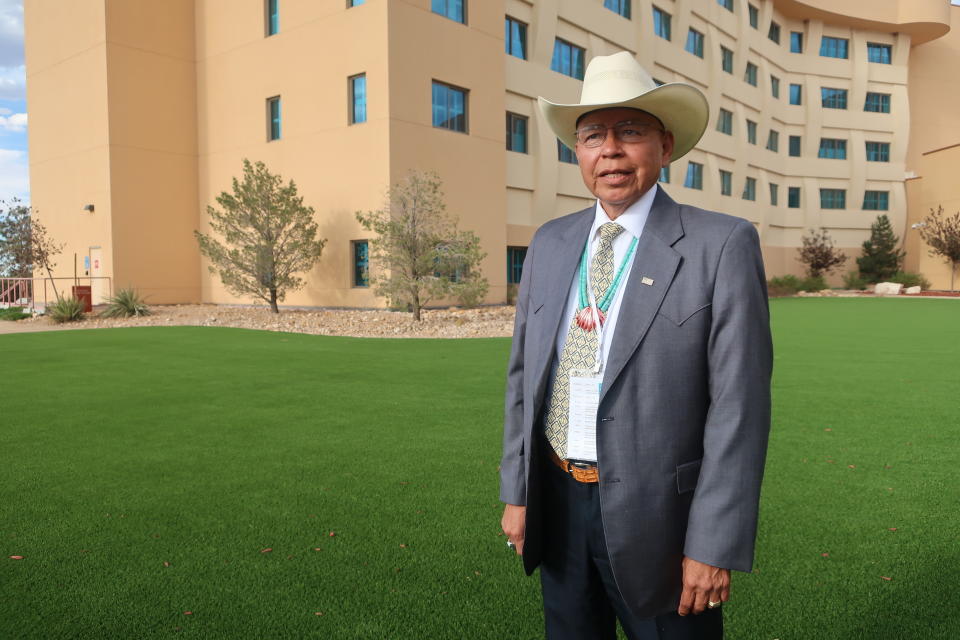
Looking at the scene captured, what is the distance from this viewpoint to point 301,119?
24.5m

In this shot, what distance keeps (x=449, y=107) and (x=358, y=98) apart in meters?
3.20

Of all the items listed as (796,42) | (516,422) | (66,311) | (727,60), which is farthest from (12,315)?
(796,42)

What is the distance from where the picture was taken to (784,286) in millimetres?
42969

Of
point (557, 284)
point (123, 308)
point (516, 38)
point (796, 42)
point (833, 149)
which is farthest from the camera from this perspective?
point (833, 149)

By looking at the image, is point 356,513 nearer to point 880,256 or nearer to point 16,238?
point 16,238

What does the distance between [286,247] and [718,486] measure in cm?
2285

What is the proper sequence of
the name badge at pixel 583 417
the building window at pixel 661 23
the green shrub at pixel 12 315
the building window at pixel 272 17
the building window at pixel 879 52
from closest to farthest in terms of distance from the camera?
the name badge at pixel 583 417 < the green shrub at pixel 12 315 < the building window at pixel 272 17 < the building window at pixel 661 23 < the building window at pixel 879 52

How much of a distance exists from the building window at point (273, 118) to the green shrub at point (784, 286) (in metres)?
31.6

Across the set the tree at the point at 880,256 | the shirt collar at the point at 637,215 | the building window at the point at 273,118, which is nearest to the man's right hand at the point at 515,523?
the shirt collar at the point at 637,215

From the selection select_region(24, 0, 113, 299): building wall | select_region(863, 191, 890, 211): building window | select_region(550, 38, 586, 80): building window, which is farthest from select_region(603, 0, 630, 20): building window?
select_region(863, 191, 890, 211): building window

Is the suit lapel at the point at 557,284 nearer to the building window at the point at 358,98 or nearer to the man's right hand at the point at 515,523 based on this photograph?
the man's right hand at the point at 515,523

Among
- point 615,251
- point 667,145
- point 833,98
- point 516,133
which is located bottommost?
point 615,251

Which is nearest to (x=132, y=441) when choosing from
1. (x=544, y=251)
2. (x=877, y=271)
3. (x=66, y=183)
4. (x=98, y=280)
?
(x=544, y=251)

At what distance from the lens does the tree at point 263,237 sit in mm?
22219
